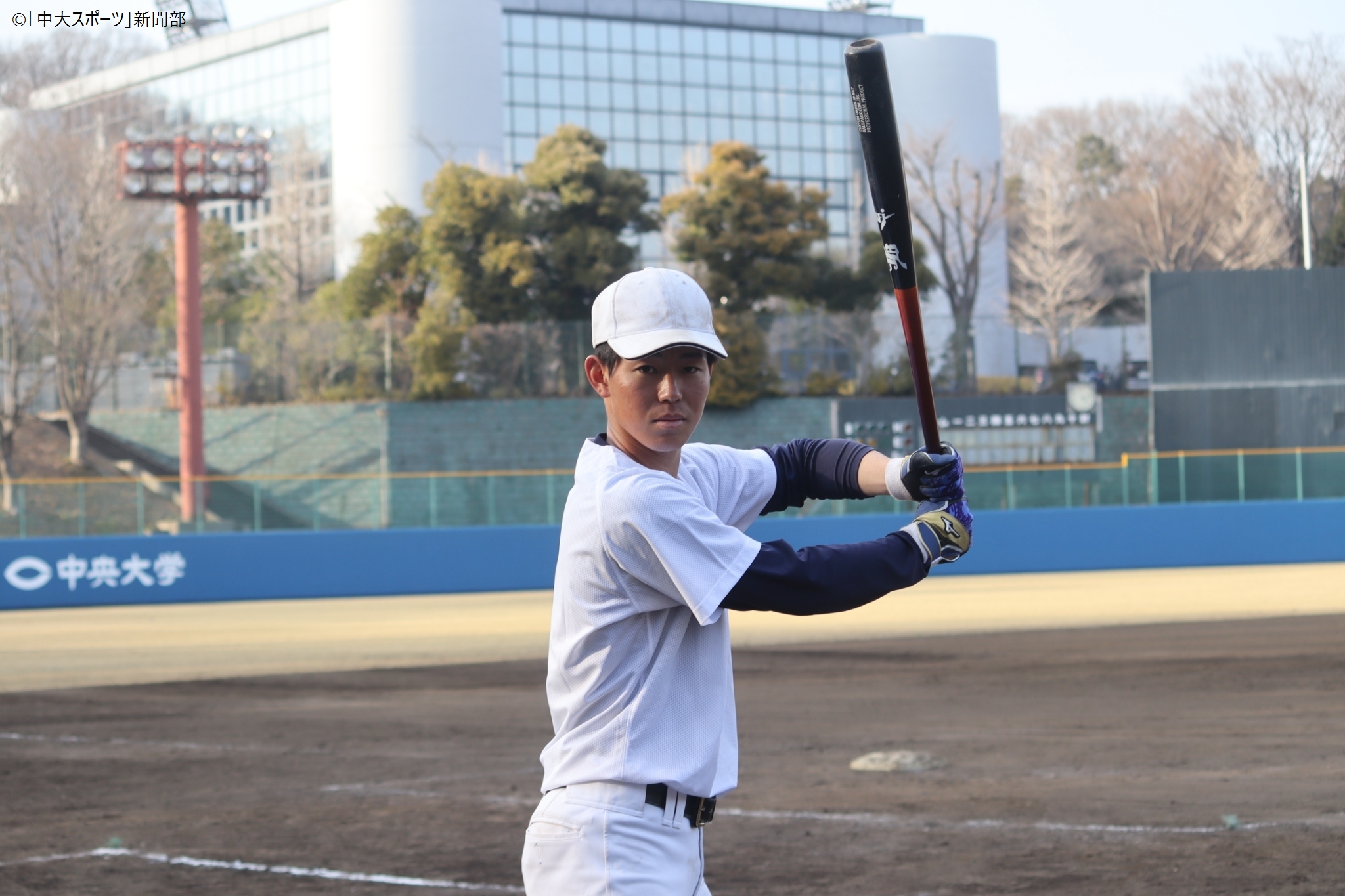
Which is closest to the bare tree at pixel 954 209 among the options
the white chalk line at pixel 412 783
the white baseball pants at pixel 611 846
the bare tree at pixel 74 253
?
the bare tree at pixel 74 253

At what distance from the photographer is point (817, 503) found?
27000 millimetres

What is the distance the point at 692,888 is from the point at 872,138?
1839 mm

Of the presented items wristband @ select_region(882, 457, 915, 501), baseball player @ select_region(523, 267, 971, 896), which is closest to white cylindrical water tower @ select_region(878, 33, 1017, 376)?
wristband @ select_region(882, 457, 915, 501)

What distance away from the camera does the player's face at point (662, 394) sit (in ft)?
9.84

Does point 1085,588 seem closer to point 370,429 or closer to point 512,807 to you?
point 512,807

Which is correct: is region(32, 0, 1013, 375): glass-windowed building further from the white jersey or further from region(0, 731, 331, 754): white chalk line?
the white jersey

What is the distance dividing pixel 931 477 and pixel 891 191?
0.76m

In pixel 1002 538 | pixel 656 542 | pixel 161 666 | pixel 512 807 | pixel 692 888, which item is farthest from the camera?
pixel 1002 538

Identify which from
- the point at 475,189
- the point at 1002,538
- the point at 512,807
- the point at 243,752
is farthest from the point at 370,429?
the point at 512,807

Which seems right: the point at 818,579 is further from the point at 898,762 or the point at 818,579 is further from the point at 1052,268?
the point at 1052,268

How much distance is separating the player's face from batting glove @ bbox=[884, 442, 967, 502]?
538mm

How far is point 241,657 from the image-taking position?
1573cm

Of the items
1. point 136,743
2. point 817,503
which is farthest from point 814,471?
point 817,503

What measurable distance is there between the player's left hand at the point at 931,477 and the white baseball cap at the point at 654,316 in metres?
0.57
